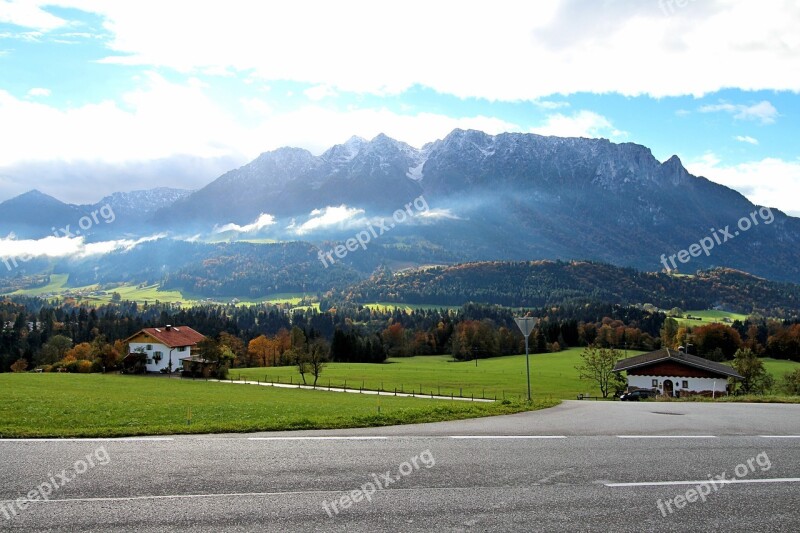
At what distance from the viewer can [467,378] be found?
4060 inches

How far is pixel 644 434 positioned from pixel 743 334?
6950 inches

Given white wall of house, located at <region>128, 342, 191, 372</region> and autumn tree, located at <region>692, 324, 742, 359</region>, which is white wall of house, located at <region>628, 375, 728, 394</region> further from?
white wall of house, located at <region>128, 342, 191, 372</region>

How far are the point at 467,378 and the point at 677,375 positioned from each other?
127ft

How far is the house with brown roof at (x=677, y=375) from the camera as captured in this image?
71.8 m

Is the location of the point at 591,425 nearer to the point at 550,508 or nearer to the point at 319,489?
the point at 550,508

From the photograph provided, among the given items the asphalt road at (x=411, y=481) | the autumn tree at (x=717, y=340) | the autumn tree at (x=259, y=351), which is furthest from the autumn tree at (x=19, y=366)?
the autumn tree at (x=717, y=340)

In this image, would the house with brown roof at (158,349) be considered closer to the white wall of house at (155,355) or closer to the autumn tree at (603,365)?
the white wall of house at (155,355)

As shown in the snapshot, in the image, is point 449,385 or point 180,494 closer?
point 180,494

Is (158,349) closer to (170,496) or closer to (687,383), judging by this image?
(687,383)

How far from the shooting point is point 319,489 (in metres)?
9.88

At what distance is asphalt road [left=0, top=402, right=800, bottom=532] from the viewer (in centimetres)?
859

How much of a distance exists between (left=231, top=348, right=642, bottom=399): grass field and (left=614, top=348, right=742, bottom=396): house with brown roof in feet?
30.6

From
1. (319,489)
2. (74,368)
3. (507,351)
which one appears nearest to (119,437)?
(319,489)

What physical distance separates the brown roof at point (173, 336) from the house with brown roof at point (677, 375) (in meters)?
76.5
